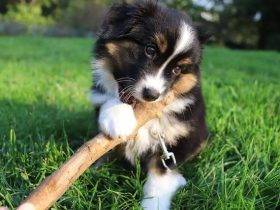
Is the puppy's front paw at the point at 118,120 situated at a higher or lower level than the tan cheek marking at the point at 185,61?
lower

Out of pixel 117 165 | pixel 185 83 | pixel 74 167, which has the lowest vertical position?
pixel 117 165

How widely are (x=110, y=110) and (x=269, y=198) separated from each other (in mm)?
1077

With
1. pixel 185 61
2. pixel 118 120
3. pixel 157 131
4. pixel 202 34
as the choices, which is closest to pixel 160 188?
pixel 157 131

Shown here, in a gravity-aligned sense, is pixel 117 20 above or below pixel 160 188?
above

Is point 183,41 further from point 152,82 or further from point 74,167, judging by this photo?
point 74,167

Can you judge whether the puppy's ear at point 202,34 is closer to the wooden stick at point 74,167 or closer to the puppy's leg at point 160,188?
the wooden stick at point 74,167

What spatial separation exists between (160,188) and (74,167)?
70 centimetres

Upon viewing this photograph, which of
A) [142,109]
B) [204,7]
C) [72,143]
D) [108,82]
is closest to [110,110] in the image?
[142,109]

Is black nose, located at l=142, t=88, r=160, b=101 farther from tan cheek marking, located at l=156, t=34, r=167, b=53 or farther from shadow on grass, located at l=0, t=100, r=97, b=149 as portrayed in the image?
shadow on grass, located at l=0, t=100, r=97, b=149

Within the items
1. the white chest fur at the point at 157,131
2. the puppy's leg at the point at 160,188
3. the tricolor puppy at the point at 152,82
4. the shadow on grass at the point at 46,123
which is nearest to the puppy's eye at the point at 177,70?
the tricolor puppy at the point at 152,82

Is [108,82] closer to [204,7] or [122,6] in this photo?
[122,6]

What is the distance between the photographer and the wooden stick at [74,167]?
2.40 meters

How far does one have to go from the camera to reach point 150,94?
2.91 m

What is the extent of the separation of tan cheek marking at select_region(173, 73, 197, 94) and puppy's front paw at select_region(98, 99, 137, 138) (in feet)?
1.30
